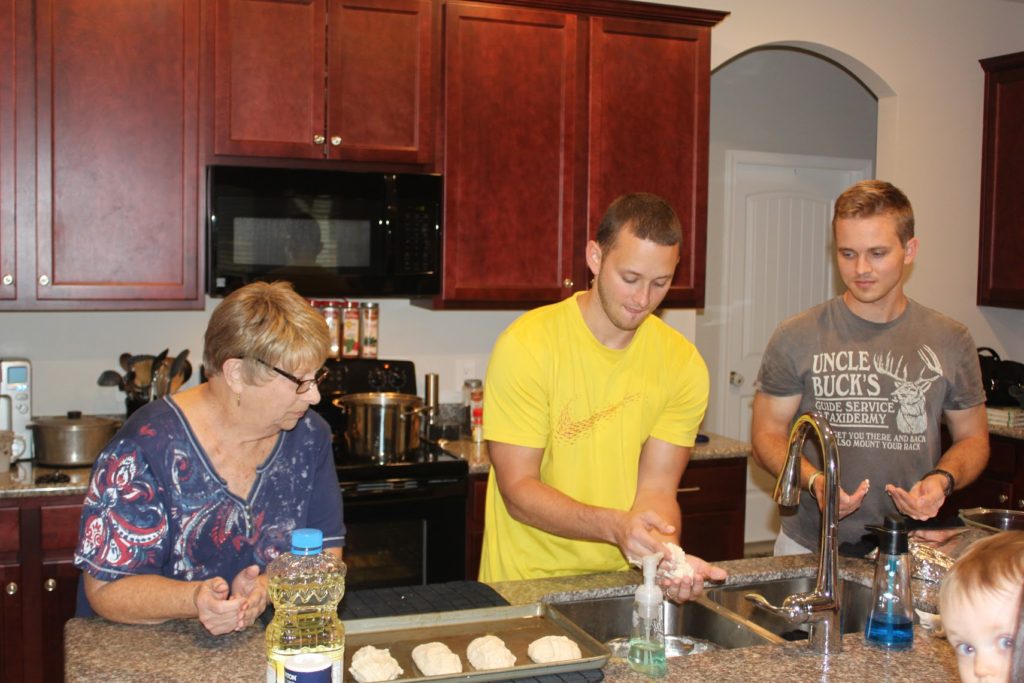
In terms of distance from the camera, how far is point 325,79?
353 centimetres

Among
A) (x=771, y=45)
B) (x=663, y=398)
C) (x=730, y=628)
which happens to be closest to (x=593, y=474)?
(x=663, y=398)

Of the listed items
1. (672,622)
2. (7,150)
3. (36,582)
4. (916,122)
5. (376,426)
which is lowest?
(36,582)

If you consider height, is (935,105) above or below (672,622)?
above

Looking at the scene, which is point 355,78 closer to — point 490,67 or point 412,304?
point 490,67

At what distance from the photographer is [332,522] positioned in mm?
2070

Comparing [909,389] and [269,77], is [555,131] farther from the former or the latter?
[909,389]

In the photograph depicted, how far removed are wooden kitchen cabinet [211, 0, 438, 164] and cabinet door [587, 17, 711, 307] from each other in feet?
2.12

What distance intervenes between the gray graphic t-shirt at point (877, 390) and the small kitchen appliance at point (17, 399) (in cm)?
241

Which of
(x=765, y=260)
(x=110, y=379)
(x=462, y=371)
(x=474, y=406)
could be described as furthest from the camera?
(x=765, y=260)

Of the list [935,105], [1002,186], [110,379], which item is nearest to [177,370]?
[110,379]

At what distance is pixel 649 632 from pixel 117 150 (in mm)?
2466

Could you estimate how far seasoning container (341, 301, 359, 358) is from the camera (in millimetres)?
3902

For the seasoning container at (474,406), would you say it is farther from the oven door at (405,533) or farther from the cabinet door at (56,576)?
the cabinet door at (56,576)

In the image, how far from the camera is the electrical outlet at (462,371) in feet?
13.9
